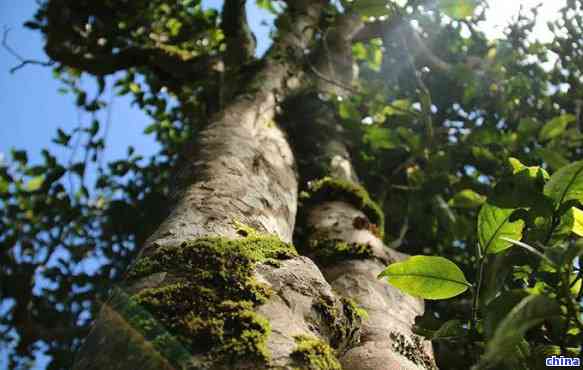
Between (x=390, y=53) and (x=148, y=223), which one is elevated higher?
(x=390, y=53)

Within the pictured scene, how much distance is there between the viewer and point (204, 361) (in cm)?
82

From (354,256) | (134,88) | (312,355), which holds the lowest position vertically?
(312,355)

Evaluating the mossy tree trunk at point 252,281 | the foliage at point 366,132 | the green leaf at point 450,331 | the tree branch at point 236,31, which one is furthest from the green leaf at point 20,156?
the green leaf at point 450,331

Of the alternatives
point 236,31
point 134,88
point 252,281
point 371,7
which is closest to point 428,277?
point 252,281

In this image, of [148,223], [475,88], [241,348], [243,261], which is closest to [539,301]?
[241,348]

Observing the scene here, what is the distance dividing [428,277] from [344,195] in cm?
132

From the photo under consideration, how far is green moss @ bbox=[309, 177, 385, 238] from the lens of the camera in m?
2.25

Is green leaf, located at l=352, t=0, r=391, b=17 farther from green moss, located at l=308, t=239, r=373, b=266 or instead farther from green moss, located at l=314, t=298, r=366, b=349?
green moss, located at l=314, t=298, r=366, b=349

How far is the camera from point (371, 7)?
5.49 feet

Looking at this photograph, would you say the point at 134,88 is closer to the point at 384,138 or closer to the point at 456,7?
the point at 384,138

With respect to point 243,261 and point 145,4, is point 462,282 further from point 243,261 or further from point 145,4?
point 145,4

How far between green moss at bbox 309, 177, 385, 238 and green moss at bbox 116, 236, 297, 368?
109cm

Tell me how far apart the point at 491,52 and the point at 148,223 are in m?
3.38

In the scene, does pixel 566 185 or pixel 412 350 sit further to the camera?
pixel 412 350
